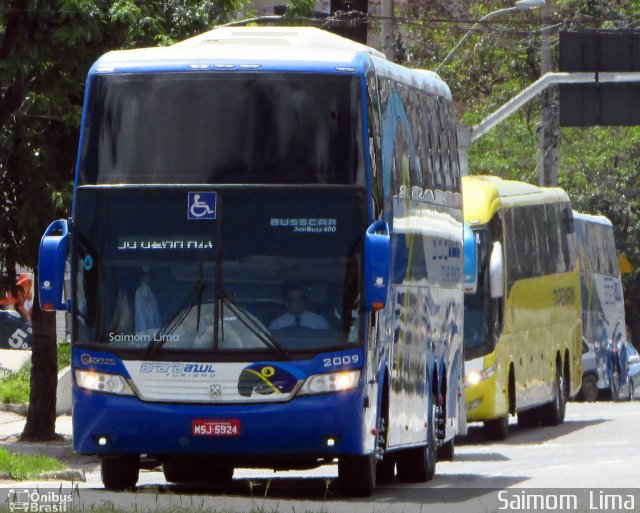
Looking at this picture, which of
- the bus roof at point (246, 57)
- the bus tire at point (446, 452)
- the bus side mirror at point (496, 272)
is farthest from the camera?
the bus side mirror at point (496, 272)

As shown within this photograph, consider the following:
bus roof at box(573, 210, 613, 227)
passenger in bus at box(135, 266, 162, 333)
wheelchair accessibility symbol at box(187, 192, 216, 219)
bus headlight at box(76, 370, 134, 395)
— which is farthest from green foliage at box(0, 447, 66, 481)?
bus roof at box(573, 210, 613, 227)

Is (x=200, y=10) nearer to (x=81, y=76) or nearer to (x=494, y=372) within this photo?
(x=81, y=76)

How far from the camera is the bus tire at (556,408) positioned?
1156 inches

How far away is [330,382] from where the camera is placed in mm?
13445

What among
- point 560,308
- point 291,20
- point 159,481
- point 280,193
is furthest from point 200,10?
point 560,308

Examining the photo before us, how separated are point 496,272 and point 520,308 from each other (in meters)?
2.19

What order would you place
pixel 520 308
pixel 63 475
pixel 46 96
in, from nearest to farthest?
pixel 63 475
pixel 46 96
pixel 520 308

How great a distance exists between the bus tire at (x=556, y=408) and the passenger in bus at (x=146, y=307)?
16.5 m

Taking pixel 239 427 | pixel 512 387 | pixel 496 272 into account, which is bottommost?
pixel 512 387

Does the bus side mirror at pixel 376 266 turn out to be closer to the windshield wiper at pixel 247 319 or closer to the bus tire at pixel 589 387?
the windshield wiper at pixel 247 319

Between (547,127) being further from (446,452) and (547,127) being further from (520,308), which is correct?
(446,452)

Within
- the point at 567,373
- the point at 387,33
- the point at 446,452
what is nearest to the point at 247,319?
the point at 446,452

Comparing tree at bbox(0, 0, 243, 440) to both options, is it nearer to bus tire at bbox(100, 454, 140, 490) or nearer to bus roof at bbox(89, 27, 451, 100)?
bus roof at bbox(89, 27, 451, 100)

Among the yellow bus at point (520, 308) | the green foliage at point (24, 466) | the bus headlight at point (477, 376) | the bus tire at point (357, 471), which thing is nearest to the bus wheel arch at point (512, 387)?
the yellow bus at point (520, 308)
